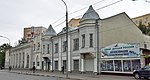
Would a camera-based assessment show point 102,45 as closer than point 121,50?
No

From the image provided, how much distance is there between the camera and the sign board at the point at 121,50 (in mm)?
32625

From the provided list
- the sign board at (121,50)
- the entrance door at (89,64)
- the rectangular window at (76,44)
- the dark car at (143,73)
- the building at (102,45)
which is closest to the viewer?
the dark car at (143,73)

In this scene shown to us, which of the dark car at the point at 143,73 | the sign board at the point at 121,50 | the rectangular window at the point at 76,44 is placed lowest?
the dark car at the point at 143,73

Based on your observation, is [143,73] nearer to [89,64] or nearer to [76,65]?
[89,64]

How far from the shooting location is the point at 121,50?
3450cm

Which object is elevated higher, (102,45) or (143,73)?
(102,45)

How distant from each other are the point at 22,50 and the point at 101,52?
40876mm

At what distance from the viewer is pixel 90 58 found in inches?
1575

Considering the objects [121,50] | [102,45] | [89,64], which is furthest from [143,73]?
[89,64]

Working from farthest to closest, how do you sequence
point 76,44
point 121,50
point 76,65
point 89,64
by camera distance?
point 76,44
point 76,65
point 89,64
point 121,50

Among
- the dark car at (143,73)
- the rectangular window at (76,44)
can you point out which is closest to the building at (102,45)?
the rectangular window at (76,44)

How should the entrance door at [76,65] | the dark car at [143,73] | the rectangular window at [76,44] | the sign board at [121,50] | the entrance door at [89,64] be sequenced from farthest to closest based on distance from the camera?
the rectangular window at [76,44]
the entrance door at [76,65]
the entrance door at [89,64]
the sign board at [121,50]
the dark car at [143,73]

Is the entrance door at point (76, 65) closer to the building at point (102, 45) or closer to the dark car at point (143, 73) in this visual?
the building at point (102, 45)

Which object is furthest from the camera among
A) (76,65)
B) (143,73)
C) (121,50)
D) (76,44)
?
(76,44)
